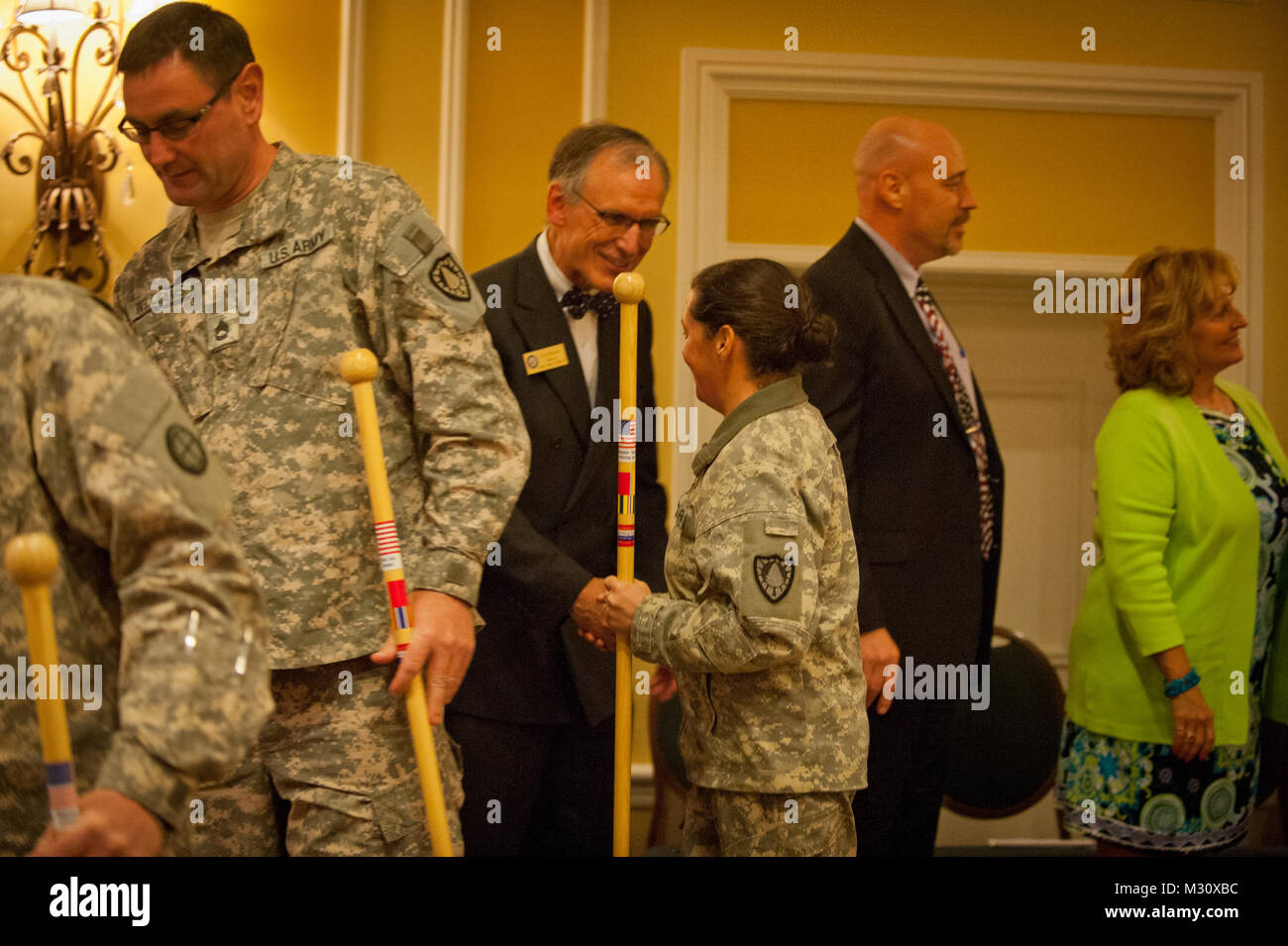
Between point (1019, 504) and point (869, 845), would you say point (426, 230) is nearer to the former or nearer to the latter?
point (869, 845)

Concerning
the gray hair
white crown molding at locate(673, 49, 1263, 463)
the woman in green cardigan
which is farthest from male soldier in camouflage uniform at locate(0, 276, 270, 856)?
white crown molding at locate(673, 49, 1263, 463)

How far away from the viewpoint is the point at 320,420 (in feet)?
5.13

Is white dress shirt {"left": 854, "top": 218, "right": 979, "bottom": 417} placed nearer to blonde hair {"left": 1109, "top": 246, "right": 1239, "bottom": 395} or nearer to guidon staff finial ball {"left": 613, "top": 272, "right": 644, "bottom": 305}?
blonde hair {"left": 1109, "top": 246, "right": 1239, "bottom": 395}

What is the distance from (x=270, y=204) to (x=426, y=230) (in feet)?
0.68

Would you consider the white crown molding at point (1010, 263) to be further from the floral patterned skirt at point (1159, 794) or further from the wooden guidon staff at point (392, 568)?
the wooden guidon staff at point (392, 568)

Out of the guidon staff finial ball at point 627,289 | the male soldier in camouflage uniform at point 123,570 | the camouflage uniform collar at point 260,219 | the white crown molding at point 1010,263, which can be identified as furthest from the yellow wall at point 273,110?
the male soldier in camouflage uniform at point 123,570

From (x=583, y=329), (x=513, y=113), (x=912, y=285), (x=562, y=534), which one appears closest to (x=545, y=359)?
(x=583, y=329)

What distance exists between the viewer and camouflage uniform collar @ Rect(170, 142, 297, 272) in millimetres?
1597

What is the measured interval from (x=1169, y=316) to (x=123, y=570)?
207 centimetres

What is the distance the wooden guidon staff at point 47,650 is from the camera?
3.10 ft

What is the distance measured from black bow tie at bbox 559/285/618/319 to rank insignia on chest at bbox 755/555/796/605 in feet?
2.47

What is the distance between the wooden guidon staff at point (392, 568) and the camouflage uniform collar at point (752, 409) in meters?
0.52

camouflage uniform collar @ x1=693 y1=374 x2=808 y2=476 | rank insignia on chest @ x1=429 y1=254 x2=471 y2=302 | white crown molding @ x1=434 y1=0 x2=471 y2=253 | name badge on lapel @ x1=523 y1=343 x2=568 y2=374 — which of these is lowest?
camouflage uniform collar @ x1=693 y1=374 x2=808 y2=476

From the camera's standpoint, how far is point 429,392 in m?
1.55
